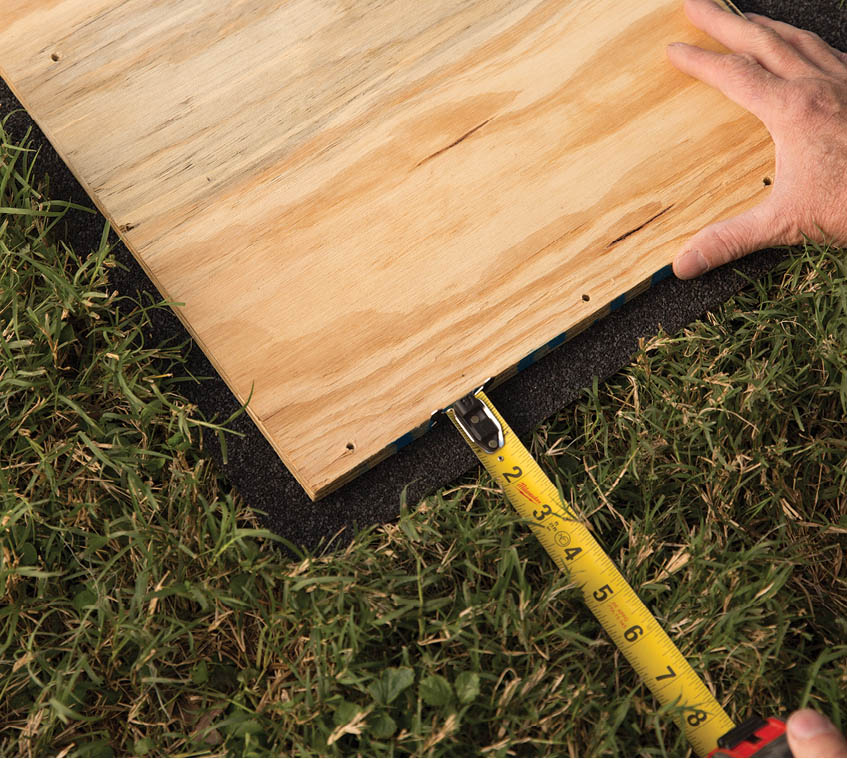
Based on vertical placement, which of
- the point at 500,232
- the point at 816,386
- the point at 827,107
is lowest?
the point at 816,386

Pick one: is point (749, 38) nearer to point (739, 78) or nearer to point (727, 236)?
point (739, 78)

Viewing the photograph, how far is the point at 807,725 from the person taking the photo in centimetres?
170

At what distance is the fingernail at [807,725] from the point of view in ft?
5.51

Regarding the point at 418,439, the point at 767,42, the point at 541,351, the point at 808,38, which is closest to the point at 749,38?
the point at 767,42

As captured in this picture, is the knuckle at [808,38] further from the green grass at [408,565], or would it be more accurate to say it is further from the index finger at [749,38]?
the green grass at [408,565]

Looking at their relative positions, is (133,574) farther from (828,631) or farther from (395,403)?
(828,631)

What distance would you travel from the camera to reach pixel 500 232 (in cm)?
208

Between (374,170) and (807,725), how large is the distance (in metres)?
1.61

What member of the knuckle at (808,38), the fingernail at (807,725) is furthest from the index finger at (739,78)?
the fingernail at (807,725)

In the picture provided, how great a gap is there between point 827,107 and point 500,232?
911mm

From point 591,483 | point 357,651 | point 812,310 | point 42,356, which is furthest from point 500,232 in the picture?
point 42,356

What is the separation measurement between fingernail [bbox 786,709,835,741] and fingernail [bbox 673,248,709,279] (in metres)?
1.06

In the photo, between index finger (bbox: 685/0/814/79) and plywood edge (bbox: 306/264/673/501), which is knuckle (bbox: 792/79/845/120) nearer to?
index finger (bbox: 685/0/814/79)

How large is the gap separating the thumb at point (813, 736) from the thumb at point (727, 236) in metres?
1.07
